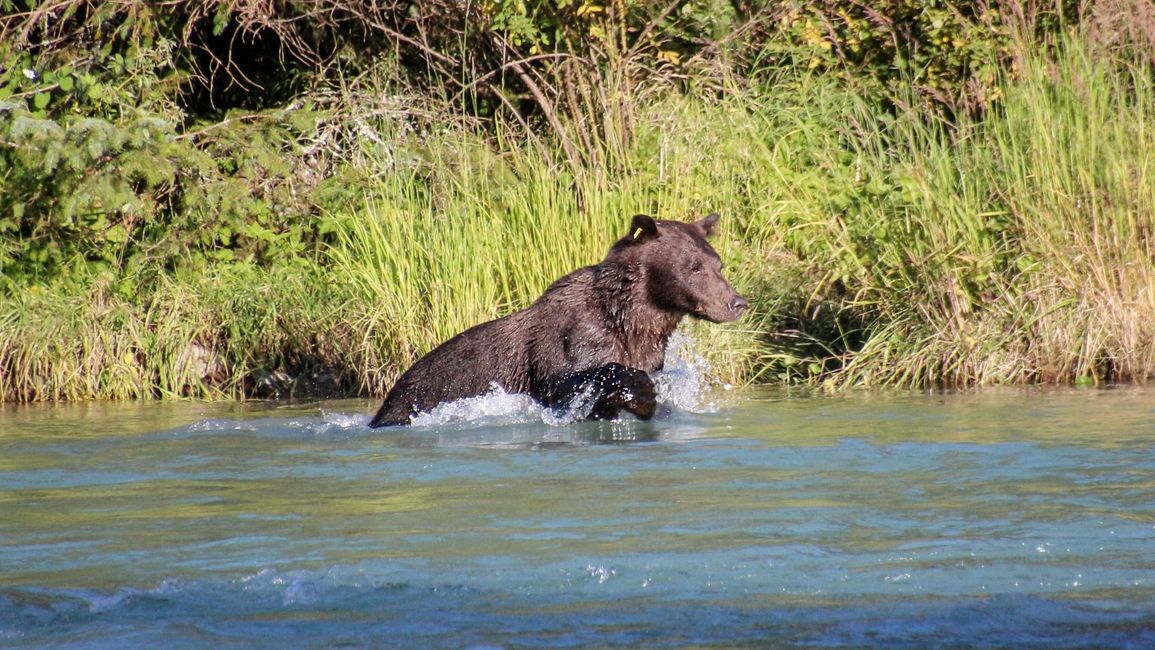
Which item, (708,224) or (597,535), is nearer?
(597,535)

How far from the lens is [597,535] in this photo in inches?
191

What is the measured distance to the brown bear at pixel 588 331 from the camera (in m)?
8.09

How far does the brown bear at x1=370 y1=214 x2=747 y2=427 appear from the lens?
8086 mm

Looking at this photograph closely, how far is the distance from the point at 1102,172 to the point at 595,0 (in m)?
4.84

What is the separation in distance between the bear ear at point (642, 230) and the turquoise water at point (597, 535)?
1.16 metres

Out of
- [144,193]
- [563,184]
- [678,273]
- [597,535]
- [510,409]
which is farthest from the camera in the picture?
[144,193]

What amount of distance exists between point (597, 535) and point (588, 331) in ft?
11.1

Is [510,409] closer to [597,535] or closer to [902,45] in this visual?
[597,535]

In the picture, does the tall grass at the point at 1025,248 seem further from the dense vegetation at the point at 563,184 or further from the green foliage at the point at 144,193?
the green foliage at the point at 144,193

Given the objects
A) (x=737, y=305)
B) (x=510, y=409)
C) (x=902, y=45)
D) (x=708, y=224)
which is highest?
(x=902, y=45)

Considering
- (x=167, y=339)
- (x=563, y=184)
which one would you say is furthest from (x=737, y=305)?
(x=167, y=339)

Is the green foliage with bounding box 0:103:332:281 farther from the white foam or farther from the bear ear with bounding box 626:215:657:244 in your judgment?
the bear ear with bounding box 626:215:657:244

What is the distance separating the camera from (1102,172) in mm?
9594

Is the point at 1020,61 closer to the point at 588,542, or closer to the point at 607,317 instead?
the point at 607,317
